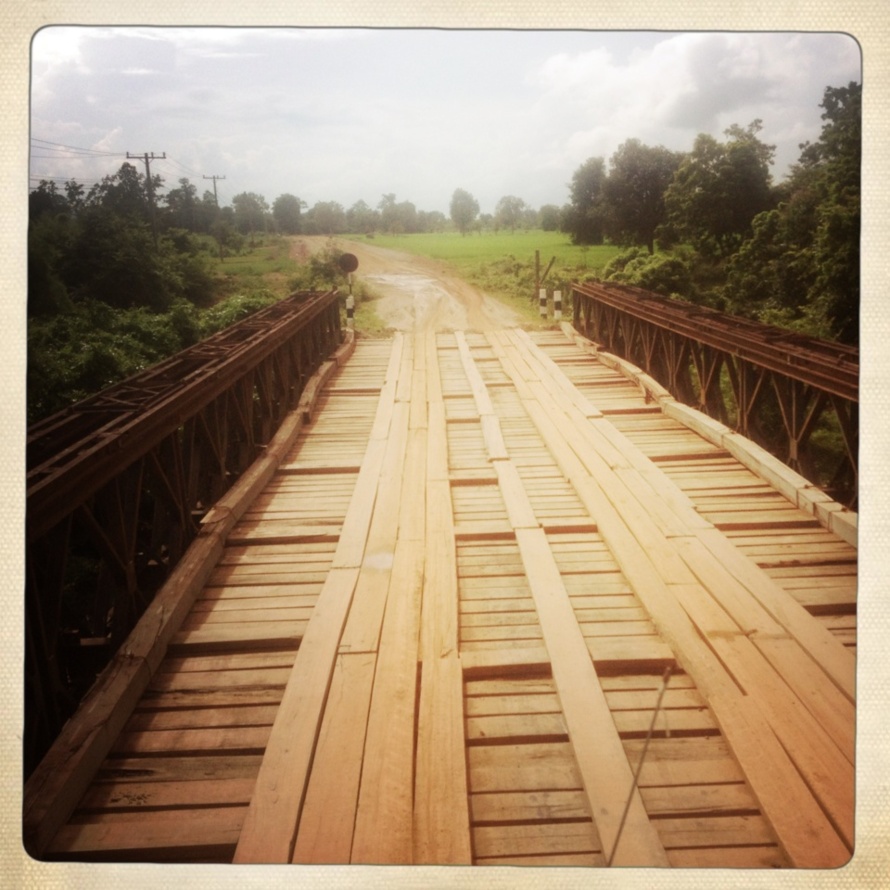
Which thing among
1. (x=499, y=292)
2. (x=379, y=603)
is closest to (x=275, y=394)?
(x=499, y=292)

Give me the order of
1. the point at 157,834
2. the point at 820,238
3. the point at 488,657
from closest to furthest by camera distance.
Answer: the point at 157,834 → the point at 488,657 → the point at 820,238

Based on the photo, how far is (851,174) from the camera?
81.4 inches

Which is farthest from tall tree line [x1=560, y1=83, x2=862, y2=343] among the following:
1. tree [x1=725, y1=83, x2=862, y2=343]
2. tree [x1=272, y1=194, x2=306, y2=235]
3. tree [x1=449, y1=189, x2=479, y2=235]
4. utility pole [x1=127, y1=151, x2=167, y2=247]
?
utility pole [x1=127, y1=151, x2=167, y2=247]

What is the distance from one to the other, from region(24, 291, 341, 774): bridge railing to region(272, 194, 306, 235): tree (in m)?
0.31

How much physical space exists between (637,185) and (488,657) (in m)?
1.67

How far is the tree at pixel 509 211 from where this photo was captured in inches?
88.7

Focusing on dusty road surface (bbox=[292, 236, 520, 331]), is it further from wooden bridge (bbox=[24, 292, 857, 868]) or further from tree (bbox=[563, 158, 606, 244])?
tree (bbox=[563, 158, 606, 244])

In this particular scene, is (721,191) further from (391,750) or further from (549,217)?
(391,750)

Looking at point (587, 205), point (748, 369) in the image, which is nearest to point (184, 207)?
point (587, 205)

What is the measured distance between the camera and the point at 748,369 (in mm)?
2869

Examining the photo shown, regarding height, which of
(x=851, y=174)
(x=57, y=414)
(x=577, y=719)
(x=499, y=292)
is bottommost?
(x=577, y=719)

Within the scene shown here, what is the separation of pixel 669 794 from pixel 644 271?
184 centimetres

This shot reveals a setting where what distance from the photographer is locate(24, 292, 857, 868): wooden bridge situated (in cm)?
172

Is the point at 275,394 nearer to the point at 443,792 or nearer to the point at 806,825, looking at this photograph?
the point at 443,792
